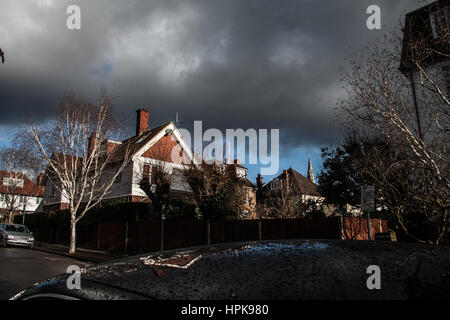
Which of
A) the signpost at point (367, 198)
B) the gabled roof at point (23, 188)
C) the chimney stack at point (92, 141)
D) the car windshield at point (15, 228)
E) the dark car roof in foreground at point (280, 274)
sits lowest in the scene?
the car windshield at point (15, 228)

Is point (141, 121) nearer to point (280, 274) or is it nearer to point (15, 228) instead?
point (15, 228)

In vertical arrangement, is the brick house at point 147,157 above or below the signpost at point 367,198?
above

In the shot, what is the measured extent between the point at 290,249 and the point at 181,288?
60cm

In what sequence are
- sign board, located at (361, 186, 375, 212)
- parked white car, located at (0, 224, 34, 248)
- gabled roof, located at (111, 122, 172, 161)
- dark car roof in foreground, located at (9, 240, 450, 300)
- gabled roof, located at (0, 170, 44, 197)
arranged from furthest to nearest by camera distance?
gabled roof, located at (0, 170, 44, 197), gabled roof, located at (111, 122, 172, 161), parked white car, located at (0, 224, 34, 248), sign board, located at (361, 186, 375, 212), dark car roof in foreground, located at (9, 240, 450, 300)

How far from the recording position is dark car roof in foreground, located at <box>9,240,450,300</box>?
3.95 feet

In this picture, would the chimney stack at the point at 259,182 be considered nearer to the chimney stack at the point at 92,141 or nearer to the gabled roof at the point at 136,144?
the gabled roof at the point at 136,144

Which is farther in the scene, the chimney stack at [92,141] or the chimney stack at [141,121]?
the chimney stack at [141,121]

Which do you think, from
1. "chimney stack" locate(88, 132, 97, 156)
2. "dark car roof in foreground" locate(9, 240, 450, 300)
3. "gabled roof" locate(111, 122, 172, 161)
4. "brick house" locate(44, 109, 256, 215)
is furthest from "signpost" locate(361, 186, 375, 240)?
"gabled roof" locate(111, 122, 172, 161)

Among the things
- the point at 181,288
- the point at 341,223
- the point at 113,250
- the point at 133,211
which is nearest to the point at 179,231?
the point at 133,211

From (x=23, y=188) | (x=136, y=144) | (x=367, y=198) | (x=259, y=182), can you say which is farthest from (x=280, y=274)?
(x=23, y=188)

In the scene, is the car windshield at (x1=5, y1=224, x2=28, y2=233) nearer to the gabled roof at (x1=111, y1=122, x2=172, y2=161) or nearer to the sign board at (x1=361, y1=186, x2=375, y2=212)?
the gabled roof at (x1=111, y1=122, x2=172, y2=161)

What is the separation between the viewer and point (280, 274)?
4.40 ft

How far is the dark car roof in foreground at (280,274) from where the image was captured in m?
1.20

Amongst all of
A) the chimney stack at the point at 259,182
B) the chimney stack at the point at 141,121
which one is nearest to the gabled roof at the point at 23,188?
the chimney stack at the point at 141,121
